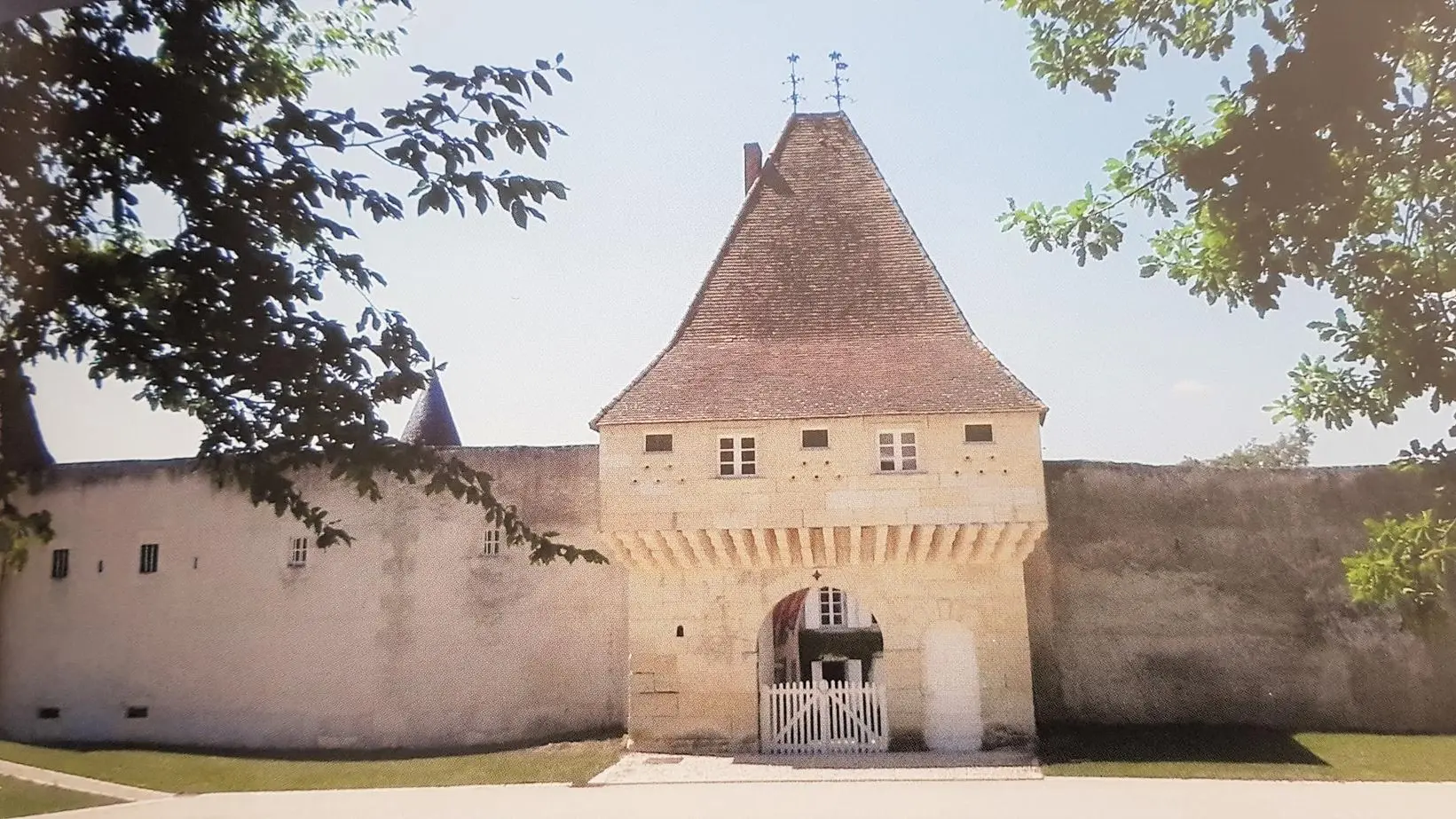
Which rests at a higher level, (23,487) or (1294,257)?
(1294,257)

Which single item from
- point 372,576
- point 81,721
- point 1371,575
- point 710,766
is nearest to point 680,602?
point 710,766

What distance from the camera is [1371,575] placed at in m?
5.13

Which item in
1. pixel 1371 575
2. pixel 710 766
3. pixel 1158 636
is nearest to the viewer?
pixel 1371 575

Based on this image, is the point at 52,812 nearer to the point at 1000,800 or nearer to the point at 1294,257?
the point at 1000,800

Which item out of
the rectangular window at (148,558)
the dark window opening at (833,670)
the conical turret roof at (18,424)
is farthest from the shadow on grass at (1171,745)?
the rectangular window at (148,558)

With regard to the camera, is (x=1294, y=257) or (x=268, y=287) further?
(x=1294, y=257)

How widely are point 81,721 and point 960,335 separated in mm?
9232

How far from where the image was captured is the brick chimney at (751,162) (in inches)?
531

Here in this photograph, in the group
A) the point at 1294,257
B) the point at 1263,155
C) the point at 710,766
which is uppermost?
the point at 1263,155

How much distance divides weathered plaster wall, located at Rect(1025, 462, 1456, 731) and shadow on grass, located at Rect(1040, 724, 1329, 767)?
0.80 feet

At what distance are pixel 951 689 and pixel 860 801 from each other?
3.07 metres

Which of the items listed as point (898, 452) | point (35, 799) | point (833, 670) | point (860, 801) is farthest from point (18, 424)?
point (833, 670)

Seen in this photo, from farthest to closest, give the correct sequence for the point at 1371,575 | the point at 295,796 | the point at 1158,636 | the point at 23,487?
the point at 1158,636 < the point at 295,796 < the point at 1371,575 < the point at 23,487

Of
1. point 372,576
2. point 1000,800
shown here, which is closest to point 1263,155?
point 1000,800
